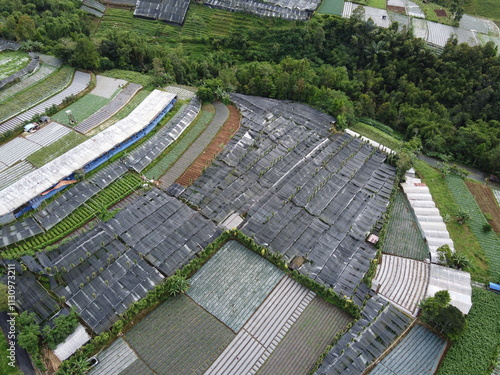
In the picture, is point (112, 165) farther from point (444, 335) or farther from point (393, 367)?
point (444, 335)

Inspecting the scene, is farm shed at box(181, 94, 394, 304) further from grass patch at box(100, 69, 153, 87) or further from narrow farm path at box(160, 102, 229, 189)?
grass patch at box(100, 69, 153, 87)

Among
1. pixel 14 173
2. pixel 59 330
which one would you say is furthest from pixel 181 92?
pixel 59 330

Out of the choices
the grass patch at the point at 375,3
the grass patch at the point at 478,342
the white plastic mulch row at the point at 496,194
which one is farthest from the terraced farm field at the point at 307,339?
the grass patch at the point at 375,3

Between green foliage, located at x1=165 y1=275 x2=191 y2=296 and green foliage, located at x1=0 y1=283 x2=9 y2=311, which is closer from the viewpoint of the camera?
green foliage, located at x1=0 y1=283 x2=9 y2=311

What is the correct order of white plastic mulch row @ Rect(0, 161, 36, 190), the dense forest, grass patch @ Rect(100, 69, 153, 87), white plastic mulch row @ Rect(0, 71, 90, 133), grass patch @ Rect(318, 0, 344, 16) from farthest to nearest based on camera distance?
grass patch @ Rect(318, 0, 344, 16) → grass patch @ Rect(100, 69, 153, 87) → the dense forest → white plastic mulch row @ Rect(0, 71, 90, 133) → white plastic mulch row @ Rect(0, 161, 36, 190)

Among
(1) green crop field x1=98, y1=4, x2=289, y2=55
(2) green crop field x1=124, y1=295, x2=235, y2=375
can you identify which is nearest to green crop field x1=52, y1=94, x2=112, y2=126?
(2) green crop field x1=124, y1=295, x2=235, y2=375

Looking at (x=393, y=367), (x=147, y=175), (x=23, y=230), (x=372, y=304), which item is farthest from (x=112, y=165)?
(x=393, y=367)

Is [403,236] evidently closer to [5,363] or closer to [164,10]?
[5,363]
